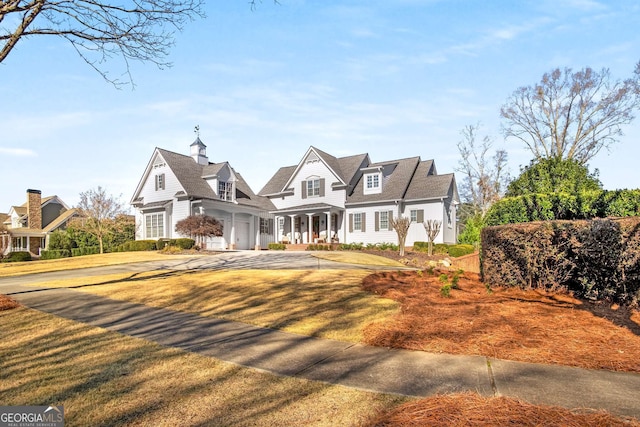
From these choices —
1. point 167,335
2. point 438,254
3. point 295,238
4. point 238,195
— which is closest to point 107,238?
point 238,195

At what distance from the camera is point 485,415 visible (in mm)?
2635

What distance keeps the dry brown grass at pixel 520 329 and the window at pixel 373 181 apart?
937 inches

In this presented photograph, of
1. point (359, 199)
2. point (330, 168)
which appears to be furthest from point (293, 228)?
point (359, 199)

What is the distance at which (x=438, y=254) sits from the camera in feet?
79.7

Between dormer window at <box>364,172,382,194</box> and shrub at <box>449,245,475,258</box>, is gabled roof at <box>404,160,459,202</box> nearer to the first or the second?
dormer window at <box>364,172,382,194</box>

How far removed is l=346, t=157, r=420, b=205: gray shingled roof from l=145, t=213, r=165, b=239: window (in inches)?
612

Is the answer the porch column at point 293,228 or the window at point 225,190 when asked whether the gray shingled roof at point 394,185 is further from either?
the window at point 225,190

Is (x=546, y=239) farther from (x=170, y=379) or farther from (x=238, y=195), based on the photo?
(x=238, y=195)

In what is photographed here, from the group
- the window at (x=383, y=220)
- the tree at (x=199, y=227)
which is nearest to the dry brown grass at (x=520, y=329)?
the tree at (x=199, y=227)

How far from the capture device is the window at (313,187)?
3281 cm

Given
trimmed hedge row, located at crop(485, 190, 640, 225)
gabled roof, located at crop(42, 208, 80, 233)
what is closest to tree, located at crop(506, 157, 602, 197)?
trimmed hedge row, located at crop(485, 190, 640, 225)

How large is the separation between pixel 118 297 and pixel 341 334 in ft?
19.2

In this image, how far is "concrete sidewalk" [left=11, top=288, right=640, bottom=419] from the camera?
3.48m

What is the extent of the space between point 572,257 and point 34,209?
52849 millimetres
